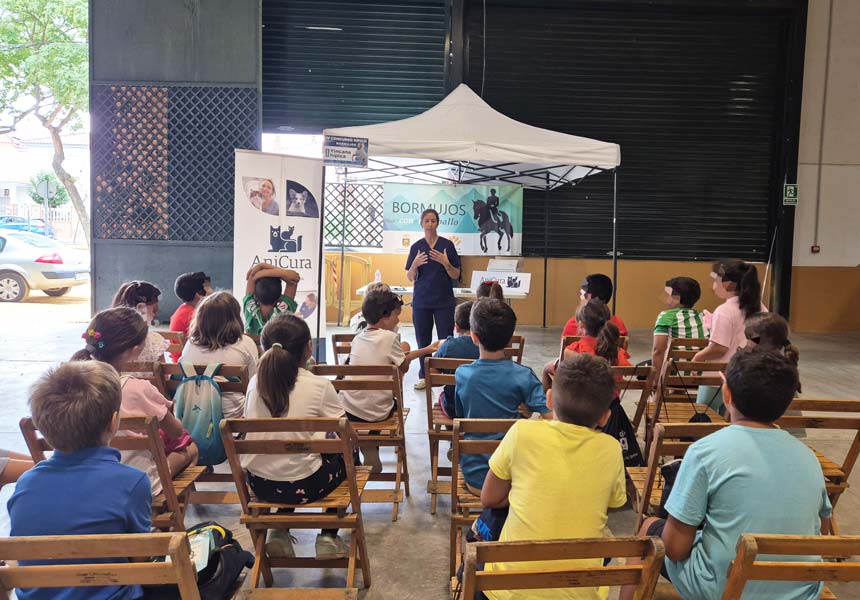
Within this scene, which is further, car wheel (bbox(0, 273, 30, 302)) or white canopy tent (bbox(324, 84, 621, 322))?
car wheel (bbox(0, 273, 30, 302))

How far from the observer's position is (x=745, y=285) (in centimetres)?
381

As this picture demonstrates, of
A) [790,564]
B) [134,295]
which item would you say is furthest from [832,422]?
[134,295]

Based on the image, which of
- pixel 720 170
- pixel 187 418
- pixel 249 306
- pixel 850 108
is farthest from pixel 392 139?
pixel 850 108

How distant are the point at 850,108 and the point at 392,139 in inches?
310

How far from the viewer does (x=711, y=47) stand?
959 cm

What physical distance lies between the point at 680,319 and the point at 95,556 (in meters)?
3.79

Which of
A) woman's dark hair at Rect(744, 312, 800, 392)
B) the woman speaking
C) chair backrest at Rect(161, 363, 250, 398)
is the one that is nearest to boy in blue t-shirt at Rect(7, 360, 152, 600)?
chair backrest at Rect(161, 363, 250, 398)

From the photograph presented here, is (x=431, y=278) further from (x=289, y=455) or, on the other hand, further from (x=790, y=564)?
(x=790, y=564)

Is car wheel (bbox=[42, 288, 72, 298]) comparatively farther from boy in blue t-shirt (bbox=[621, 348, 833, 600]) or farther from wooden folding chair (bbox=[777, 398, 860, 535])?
boy in blue t-shirt (bbox=[621, 348, 833, 600])

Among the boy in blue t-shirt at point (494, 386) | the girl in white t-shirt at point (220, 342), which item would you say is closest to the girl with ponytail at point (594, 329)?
the boy in blue t-shirt at point (494, 386)

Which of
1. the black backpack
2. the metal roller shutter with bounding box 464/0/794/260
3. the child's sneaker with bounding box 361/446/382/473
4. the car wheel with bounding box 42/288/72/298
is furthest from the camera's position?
the car wheel with bounding box 42/288/72/298

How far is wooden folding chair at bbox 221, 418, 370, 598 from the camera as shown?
2.23m

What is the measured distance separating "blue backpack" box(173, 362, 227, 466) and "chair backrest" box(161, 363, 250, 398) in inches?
0.9

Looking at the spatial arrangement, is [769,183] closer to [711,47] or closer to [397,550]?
[711,47]
